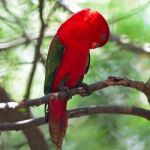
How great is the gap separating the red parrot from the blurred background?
0.70ft

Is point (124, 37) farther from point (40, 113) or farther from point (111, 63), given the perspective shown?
point (40, 113)

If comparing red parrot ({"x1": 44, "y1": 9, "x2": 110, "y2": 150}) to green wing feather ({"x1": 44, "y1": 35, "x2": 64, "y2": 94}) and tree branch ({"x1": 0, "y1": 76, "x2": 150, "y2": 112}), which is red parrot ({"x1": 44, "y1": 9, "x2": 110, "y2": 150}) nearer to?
green wing feather ({"x1": 44, "y1": 35, "x2": 64, "y2": 94})

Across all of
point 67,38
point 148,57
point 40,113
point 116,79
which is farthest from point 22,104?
point 148,57

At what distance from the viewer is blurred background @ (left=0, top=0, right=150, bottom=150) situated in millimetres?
2744

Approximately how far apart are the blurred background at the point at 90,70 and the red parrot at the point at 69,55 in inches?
8.4

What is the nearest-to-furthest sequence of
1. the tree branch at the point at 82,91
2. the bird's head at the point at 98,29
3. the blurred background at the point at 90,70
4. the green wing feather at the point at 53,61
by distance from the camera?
the tree branch at the point at 82,91 → the bird's head at the point at 98,29 → the green wing feather at the point at 53,61 → the blurred background at the point at 90,70

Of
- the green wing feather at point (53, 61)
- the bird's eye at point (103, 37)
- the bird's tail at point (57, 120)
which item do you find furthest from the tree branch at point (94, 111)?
→ the bird's eye at point (103, 37)

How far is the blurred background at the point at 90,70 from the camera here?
2.74 metres

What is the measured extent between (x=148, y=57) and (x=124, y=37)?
33 cm

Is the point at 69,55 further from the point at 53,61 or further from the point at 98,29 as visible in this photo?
the point at 98,29

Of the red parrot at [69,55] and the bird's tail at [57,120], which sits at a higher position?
the red parrot at [69,55]

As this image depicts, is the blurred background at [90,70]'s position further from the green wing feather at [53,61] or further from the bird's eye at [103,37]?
the bird's eye at [103,37]

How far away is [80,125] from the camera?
3422 millimetres

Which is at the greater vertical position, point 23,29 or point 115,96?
point 23,29
